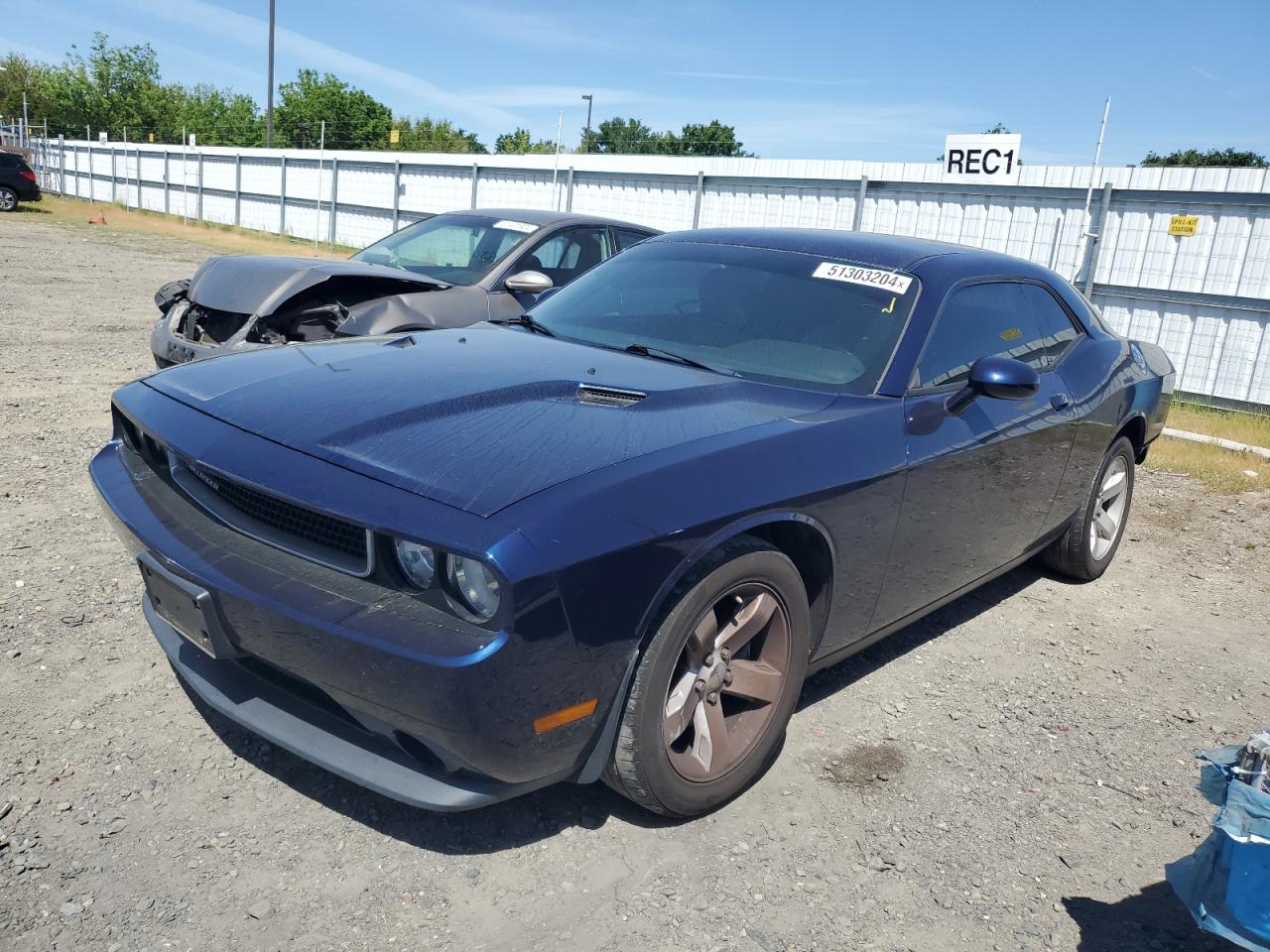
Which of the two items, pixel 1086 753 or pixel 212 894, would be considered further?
pixel 1086 753

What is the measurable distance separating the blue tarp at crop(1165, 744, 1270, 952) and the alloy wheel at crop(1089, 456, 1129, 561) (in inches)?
121

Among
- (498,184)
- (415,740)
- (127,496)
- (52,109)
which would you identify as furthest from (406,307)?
(52,109)

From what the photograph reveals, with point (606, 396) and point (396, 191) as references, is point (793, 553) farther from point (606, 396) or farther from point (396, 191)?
point (396, 191)

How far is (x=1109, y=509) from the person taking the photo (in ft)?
16.8

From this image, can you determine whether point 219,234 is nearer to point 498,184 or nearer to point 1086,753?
point 498,184

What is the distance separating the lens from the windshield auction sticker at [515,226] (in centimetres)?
714

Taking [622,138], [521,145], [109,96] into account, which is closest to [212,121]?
[109,96]

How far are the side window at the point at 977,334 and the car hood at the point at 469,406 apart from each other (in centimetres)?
57

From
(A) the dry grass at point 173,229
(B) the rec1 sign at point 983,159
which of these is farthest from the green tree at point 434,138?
(B) the rec1 sign at point 983,159

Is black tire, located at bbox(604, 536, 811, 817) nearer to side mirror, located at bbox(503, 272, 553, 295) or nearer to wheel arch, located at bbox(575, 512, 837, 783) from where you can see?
wheel arch, located at bbox(575, 512, 837, 783)

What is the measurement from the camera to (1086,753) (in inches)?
133

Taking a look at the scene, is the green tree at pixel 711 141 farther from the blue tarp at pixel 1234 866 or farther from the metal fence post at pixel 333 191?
→ the blue tarp at pixel 1234 866

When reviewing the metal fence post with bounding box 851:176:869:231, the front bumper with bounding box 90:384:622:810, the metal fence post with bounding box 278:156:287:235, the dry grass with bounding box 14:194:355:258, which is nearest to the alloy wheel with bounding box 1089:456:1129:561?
the front bumper with bounding box 90:384:622:810

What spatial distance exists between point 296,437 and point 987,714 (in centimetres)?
257
